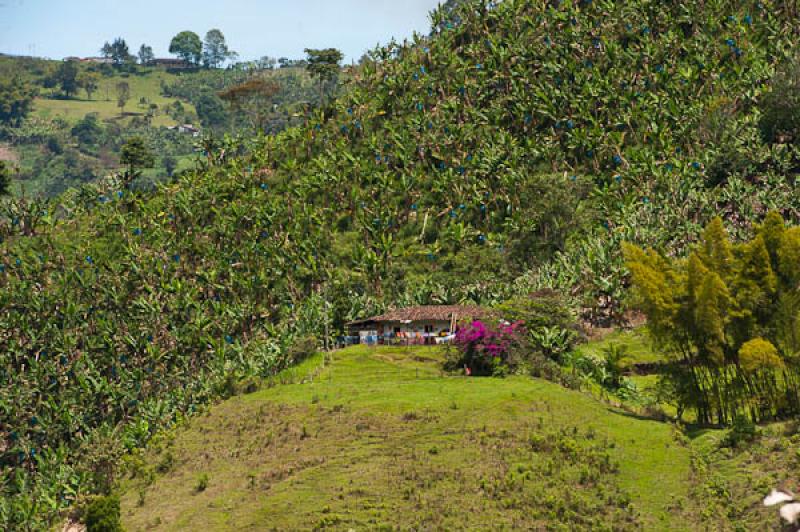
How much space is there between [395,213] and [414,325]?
78.1ft

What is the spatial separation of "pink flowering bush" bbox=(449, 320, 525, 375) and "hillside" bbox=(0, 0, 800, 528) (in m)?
11.7

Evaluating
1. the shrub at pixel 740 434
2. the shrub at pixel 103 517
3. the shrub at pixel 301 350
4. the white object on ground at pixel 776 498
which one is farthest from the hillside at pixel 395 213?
the white object on ground at pixel 776 498

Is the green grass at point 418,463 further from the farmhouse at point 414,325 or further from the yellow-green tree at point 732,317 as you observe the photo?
the farmhouse at point 414,325

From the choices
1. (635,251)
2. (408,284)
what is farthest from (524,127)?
(635,251)

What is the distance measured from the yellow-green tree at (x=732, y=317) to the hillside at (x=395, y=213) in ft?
71.3

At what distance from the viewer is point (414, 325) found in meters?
67.7

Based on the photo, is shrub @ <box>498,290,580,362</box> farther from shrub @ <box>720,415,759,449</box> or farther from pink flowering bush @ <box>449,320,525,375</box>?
shrub @ <box>720,415,759,449</box>

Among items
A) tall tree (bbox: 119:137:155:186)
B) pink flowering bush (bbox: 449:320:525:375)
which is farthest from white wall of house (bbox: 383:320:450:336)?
tall tree (bbox: 119:137:155:186)

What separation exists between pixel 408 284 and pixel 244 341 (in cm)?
1335

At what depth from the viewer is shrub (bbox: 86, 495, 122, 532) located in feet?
133

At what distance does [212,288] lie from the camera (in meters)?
82.8

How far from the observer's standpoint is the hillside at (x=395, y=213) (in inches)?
2790

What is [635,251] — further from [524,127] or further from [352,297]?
[524,127]

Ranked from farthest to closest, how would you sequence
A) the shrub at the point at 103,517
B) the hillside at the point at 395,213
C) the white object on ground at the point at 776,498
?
the hillside at the point at 395,213
the shrub at the point at 103,517
the white object on ground at the point at 776,498
